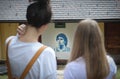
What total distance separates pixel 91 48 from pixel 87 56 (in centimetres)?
7

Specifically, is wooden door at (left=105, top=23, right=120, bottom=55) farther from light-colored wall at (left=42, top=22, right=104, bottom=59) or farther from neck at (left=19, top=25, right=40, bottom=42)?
neck at (left=19, top=25, right=40, bottom=42)

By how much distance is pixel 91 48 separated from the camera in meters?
2.49

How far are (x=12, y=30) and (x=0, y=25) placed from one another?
637mm

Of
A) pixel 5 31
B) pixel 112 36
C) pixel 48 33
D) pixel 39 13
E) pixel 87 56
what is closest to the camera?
pixel 39 13

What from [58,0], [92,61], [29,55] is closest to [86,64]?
[92,61]

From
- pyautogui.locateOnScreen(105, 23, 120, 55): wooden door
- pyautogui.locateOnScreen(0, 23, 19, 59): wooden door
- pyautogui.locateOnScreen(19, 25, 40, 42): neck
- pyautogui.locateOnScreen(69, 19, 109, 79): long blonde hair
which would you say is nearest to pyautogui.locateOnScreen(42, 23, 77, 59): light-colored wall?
pyautogui.locateOnScreen(0, 23, 19, 59): wooden door

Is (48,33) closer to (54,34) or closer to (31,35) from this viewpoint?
(54,34)

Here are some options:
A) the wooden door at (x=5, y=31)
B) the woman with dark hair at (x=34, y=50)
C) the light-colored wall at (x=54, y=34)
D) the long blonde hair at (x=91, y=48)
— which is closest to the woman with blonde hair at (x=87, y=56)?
the long blonde hair at (x=91, y=48)

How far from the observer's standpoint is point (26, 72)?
7.55ft

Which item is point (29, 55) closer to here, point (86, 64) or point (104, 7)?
point (86, 64)

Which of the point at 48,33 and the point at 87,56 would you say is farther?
the point at 48,33

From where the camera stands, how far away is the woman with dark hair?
2301mm

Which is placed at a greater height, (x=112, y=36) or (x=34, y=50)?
(x=34, y=50)

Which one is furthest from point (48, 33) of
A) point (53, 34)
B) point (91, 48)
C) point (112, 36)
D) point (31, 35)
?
point (31, 35)
